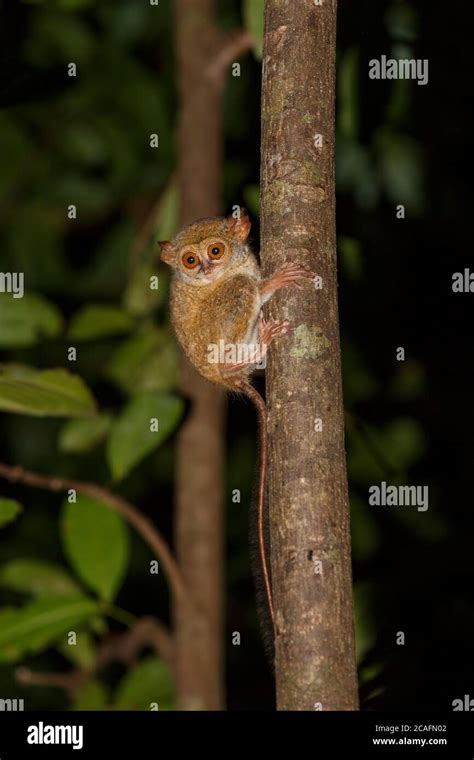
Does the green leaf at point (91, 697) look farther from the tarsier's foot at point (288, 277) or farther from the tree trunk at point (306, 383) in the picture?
the tarsier's foot at point (288, 277)

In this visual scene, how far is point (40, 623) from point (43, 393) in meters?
0.85

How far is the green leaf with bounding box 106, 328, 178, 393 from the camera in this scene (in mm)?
3891

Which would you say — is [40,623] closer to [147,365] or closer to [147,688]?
[147,688]

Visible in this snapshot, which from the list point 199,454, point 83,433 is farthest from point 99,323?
point 199,454

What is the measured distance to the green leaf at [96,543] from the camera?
11.1 feet

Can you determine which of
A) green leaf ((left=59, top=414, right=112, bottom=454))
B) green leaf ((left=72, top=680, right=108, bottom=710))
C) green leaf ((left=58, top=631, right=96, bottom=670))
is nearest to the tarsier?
green leaf ((left=59, top=414, right=112, bottom=454))

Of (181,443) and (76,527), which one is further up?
(181,443)

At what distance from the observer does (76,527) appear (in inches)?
137

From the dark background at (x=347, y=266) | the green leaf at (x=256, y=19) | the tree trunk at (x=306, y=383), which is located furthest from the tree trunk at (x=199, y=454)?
the tree trunk at (x=306, y=383)

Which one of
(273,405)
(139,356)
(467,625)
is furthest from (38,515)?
(273,405)

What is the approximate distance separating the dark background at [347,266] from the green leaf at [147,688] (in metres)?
0.28

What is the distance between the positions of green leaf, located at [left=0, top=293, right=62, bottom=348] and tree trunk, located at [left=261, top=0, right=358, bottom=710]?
2119mm

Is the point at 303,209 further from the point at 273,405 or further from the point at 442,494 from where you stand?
the point at 442,494

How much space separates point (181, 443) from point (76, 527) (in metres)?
0.54
